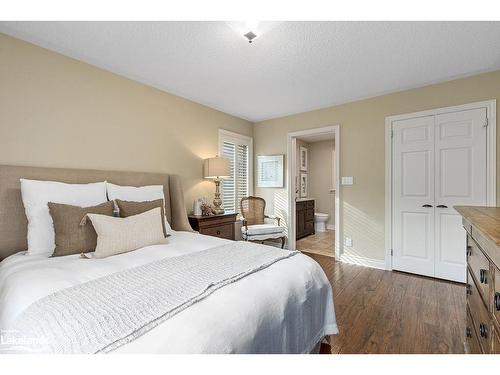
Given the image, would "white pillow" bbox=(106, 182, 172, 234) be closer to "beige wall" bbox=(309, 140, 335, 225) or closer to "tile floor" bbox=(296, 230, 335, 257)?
"tile floor" bbox=(296, 230, 335, 257)

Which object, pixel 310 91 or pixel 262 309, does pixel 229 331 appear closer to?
pixel 262 309

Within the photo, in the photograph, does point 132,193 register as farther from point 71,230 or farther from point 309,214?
point 309,214

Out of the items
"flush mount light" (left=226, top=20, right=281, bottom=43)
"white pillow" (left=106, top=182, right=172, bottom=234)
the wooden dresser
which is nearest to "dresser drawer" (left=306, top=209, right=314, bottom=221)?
"white pillow" (left=106, top=182, right=172, bottom=234)

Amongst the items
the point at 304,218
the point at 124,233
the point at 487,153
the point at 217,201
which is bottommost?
the point at 304,218

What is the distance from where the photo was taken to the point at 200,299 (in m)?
0.96

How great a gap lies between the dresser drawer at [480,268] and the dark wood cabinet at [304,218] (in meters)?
3.41

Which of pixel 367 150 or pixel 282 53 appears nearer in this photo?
pixel 282 53

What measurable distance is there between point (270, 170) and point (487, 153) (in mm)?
2841

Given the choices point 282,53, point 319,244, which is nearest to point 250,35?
point 282,53

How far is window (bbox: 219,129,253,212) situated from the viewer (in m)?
3.89

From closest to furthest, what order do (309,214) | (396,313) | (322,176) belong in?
(396,313)
(309,214)
(322,176)

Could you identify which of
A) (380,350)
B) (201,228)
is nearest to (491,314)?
(380,350)

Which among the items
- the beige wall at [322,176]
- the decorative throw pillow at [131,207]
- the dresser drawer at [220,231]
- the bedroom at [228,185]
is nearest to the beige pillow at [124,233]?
the bedroom at [228,185]

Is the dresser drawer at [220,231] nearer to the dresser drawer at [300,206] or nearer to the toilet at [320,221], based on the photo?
the dresser drawer at [300,206]
